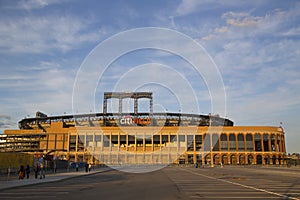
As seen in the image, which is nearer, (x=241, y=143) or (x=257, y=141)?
(x=241, y=143)

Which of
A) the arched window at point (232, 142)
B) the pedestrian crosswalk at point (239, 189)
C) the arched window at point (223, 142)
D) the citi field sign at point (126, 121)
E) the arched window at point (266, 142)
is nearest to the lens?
the pedestrian crosswalk at point (239, 189)

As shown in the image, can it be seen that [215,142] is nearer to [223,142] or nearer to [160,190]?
[223,142]

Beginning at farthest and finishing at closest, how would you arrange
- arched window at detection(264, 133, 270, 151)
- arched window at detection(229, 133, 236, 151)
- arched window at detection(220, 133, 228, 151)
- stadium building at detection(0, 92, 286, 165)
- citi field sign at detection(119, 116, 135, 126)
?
arched window at detection(264, 133, 270, 151), arched window at detection(229, 133, 236, 151), arched window at detection(220, 133, 228, 151), citi field sign at detection(119, 116, 135, 126), stadium building at detection(0, 92, 286, 165)

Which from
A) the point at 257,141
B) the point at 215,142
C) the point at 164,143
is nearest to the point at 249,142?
the point at 257,141

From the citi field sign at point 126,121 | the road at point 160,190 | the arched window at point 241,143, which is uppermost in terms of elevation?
the citi field sign at point 126,121

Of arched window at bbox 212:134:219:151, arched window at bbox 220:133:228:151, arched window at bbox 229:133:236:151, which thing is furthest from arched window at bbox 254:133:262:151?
arched window at bbox 212:134:219:151

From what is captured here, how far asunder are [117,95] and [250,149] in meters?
57.3

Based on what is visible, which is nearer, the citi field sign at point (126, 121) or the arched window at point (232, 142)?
the citi field sign at point (126, 121)

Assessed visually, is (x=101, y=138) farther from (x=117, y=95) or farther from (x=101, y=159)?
(x=117, y=95)

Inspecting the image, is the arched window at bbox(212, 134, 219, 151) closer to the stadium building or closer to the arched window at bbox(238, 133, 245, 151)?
the stadium building

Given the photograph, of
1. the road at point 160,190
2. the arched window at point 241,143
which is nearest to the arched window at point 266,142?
the arched window at point 241,143

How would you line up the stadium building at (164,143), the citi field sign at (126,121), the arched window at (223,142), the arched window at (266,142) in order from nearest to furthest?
the stadium building at (164,143), the citi field sign at (126,121), the arched window at (223,142), the arched window at (266,142)

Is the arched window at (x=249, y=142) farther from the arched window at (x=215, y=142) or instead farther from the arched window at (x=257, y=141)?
the arched window at (x=215, y=142)

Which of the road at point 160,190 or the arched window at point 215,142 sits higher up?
the arched window at point 215,142
